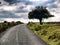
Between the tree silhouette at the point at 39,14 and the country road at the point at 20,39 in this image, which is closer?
the country road at the point at 20,39

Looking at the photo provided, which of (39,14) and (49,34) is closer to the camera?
(49,34)

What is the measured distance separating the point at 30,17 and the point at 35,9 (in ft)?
17.9

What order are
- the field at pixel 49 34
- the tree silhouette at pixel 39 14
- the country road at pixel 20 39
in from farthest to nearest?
1. the tree silhouette at pixel 39 14
2. the field at pixel 49 34
3. the country road at pixel 20 39

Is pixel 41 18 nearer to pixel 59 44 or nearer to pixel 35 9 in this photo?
pixel 35 9

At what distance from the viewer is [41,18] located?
12012 centimetres

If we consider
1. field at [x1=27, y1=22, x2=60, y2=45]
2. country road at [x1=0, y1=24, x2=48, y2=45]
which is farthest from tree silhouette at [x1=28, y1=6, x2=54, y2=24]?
country road at [x1=0, y1=24, x2=48, y2=45]

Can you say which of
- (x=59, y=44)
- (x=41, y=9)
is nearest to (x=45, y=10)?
(x=41, y=9)

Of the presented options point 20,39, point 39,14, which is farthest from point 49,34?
point 39,14

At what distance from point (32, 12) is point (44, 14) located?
7.35 m

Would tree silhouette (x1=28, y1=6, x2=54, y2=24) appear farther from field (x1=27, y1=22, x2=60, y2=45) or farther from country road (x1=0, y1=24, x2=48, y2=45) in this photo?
country road (x1=0, y1=24, x2=48, y2=45)

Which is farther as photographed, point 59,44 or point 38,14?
point 38,14

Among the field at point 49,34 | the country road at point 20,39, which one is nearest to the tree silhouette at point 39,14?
the field at point 49,34

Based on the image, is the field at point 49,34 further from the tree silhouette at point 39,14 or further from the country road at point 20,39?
the tree silhouette at point 39,14

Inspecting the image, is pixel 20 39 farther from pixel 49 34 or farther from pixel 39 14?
pixel 39 14
